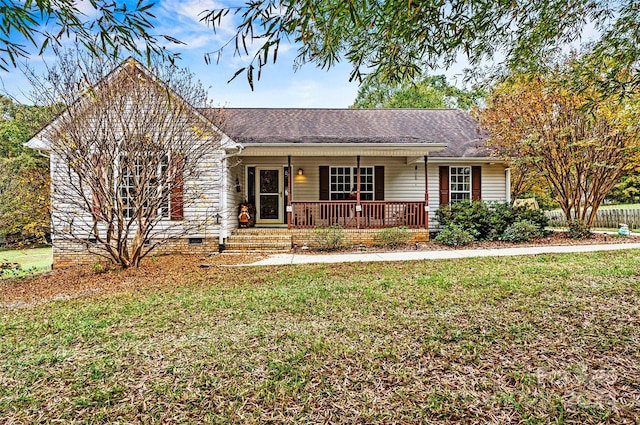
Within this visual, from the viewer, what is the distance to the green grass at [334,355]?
2.15 m

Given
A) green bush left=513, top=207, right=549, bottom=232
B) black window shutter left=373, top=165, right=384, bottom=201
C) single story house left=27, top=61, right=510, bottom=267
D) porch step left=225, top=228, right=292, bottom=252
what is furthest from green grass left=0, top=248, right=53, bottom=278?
green bush left=513, top=207, right=549, bottom=232

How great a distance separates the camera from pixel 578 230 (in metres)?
10.4

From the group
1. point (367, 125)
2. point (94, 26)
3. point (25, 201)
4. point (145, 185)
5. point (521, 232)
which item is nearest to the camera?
point (94, 26)

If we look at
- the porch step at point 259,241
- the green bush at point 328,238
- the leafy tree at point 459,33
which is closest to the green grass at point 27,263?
the porch step at point 259,241

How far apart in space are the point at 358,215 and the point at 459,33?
23.4 ft

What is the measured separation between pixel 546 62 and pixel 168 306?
593 centimetres

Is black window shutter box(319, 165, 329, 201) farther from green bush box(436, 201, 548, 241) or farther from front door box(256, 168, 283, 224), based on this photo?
green bush box(436, 201, 548, 241)

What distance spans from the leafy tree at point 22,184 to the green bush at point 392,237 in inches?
306

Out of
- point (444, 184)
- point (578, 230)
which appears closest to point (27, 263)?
point (444, 184)

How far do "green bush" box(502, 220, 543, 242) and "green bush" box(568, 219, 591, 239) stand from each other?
1.11m

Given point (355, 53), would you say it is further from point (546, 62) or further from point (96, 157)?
point (96, 157)

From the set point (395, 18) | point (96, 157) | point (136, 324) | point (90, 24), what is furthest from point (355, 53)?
point (96, 157)

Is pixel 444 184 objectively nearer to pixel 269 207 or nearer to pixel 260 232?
pixel 269 207

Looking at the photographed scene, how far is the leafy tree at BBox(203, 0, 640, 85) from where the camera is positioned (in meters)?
3.12
